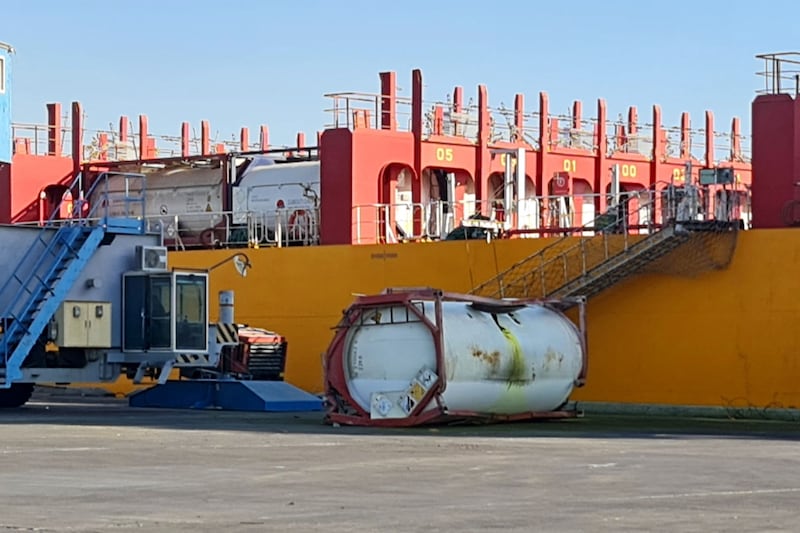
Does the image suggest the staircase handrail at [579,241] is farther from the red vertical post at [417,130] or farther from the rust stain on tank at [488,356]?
the red vertical post at [417,130]

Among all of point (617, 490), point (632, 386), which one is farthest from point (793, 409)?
point (617, 490)

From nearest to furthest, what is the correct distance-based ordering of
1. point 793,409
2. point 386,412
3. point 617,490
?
point 617,490
point 386,412
point 793,409

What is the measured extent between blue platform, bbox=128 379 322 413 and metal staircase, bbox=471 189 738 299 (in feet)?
14.5

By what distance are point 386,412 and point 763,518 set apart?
43.4ft

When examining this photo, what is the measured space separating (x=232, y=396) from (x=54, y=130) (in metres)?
21.7

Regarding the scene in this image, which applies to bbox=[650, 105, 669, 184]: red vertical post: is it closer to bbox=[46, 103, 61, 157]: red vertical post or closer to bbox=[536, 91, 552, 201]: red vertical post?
bbox=[536, 91, 552, 201]: red vertical post

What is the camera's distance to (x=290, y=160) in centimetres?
4444

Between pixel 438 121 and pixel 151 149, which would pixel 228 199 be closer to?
pixel 438 121

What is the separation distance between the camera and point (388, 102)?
4184 cm

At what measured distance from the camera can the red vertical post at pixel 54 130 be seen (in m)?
50.6

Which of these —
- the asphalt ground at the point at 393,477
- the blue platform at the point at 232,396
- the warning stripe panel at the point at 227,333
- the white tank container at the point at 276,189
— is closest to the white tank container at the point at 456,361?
the asphalt ground at the point at 393,477

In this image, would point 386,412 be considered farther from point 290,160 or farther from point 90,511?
point 290,160

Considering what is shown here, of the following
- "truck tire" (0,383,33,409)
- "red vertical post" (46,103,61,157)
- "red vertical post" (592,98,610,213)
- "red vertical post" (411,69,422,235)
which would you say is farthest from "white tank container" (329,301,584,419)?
"red vertical post" (46,103,61,157)

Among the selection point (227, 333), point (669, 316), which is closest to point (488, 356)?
point (669, 316)
